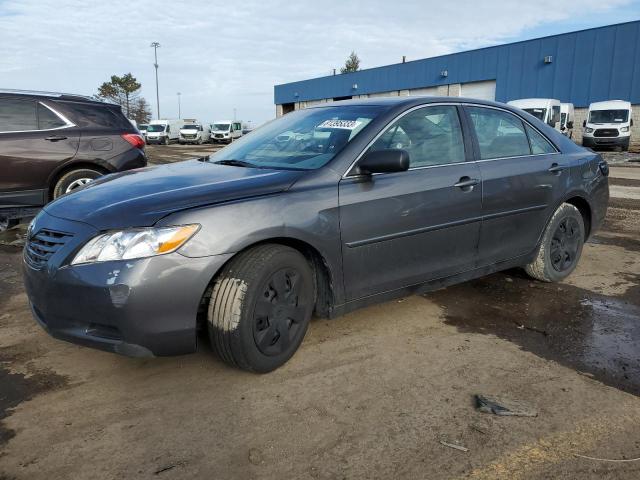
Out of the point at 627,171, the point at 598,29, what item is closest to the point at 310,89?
the point at 598,29

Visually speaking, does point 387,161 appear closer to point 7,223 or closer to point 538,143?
point 538,143

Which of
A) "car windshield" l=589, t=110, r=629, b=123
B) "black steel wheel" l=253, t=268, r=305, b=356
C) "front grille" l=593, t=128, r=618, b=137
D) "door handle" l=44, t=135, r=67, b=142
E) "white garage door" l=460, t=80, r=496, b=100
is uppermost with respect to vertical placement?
"white garage door" l=460, t=80, r=496, b=100

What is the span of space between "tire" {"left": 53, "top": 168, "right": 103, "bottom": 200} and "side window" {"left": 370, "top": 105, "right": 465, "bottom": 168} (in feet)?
14.2

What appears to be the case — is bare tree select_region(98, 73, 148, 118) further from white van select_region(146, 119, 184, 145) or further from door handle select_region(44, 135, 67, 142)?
door handle select_region(44, 135, 67, 142)

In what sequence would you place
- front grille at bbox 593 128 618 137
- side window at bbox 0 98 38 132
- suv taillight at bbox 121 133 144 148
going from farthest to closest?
front grille at bbox 593 128 618 137, suv taillight at bbox 121 133 144 148, side window at bbox 0 98 38 132

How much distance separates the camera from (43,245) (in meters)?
2.77

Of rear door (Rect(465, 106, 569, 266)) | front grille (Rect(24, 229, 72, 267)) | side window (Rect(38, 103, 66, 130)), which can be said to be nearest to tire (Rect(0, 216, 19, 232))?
side window (Rect(38, 103, 66, 130))

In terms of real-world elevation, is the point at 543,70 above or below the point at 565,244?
above

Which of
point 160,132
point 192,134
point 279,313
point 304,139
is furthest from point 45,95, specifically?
point 160,132

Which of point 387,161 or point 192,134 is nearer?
point 387,161

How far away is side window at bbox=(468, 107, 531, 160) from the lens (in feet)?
12.7

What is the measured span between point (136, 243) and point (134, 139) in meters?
5.01

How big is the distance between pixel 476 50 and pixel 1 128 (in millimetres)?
34566

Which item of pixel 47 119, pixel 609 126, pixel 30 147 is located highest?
pixel 609 126
